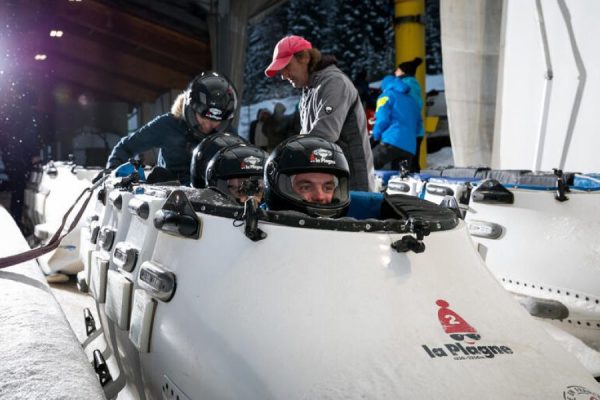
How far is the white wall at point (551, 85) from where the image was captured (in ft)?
18.1

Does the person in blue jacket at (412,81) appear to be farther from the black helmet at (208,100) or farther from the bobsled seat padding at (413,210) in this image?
the bobsled seat padding at (413,210)

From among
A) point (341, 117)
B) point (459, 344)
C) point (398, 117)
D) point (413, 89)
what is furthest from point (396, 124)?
point (459, 344)

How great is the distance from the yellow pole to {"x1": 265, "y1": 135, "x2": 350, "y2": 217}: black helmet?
282 inches

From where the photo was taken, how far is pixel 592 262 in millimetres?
2766

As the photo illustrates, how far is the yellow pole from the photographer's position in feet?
29.8

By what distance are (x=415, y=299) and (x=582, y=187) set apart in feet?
6.52

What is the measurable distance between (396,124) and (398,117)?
7cm

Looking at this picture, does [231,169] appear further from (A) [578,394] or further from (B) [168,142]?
(A) [578,394]

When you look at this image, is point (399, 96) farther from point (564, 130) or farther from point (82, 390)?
point (82, 390)

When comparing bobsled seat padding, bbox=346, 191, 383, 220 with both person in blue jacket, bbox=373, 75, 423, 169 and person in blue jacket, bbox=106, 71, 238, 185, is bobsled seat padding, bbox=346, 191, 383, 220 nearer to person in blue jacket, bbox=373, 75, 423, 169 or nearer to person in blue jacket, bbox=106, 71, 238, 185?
person in blue jacket, bbox=106, 71, 238, 185

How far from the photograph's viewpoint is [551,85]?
599cm

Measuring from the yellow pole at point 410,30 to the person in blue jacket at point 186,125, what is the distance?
5.63m

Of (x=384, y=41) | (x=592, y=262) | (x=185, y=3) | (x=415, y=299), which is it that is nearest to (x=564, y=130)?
(x=592, y=262)

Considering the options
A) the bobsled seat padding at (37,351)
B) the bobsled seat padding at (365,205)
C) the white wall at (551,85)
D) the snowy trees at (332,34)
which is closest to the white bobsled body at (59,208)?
the bobsled seat padding at (37,351)
